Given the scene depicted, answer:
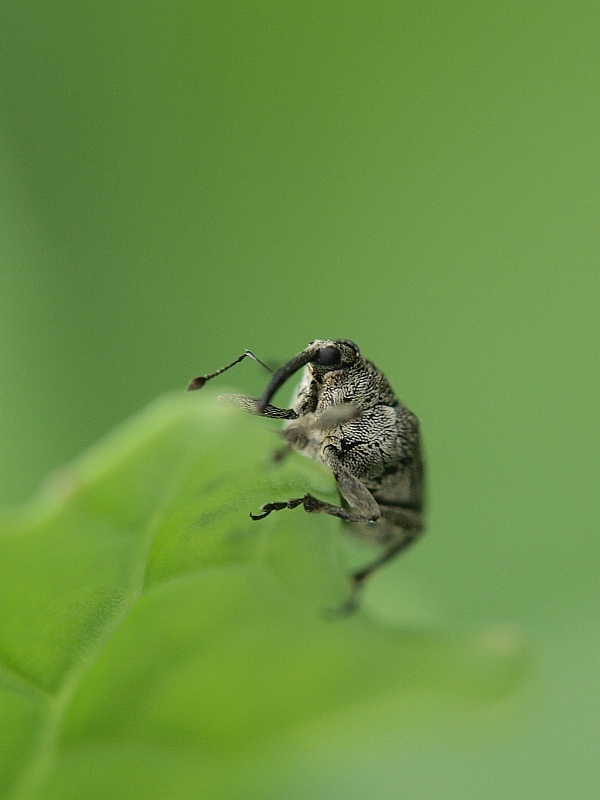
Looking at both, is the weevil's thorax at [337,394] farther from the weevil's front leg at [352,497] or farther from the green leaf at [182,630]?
the green leaf at [182,630]

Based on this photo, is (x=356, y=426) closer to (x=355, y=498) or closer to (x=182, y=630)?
(x=355, y=498)

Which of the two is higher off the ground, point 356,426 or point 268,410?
point 268,410

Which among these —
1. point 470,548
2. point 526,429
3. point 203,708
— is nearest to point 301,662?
point 203,708

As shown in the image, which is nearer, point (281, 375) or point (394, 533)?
point (281, 375)

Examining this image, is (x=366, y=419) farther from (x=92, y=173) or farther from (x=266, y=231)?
(x=92, y=173)

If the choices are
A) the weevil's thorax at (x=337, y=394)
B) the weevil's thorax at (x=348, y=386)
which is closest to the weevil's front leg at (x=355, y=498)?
the weevil's thorax at (x=337, y=394)

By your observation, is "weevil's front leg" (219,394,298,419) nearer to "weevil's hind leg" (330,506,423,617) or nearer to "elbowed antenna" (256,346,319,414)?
"elbowed antenna" (256,346,319,414)

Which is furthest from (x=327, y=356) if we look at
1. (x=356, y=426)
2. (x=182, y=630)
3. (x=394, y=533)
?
(x=182, y=630)

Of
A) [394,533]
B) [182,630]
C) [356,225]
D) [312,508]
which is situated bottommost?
[394,533]
